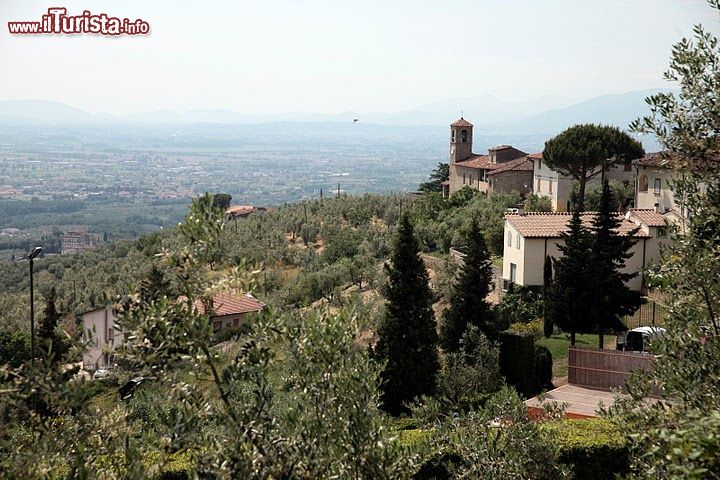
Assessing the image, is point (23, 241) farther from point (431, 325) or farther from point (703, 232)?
point (703, 232)

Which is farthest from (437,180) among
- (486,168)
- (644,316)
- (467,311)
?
(467,311)

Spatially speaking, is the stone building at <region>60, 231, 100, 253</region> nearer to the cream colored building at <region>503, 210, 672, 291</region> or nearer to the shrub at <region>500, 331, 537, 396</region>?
the cream colored building at <region>503, 210, 672, 291</region>

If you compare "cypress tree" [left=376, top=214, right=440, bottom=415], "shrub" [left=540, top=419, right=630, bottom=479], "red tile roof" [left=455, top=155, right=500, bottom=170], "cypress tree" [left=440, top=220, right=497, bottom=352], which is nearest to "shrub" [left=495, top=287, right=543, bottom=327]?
"cypress tree" [left=440, top=220, right=497, bottom=352]

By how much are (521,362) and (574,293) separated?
4365mm

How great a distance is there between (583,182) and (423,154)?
135152 millimetres

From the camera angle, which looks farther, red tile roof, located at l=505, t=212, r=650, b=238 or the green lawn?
red tile roof, located at l=505, t=212, r=650, b=238

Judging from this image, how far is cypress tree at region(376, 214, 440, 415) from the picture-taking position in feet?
60.4

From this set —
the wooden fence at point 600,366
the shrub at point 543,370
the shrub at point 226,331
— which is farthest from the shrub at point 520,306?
the shrub at point 226,331

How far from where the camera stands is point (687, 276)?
609cm

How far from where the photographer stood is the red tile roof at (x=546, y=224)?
27.5 meters

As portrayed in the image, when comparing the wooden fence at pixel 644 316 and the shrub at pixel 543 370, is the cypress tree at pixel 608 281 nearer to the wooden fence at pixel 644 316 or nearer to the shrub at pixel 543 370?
the wooden fence at pixel 644 316

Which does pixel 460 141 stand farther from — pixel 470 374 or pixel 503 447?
pixel 503 447

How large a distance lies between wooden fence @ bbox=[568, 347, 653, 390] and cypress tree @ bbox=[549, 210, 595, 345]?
294cm

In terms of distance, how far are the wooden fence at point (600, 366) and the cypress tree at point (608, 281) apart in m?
3.22
